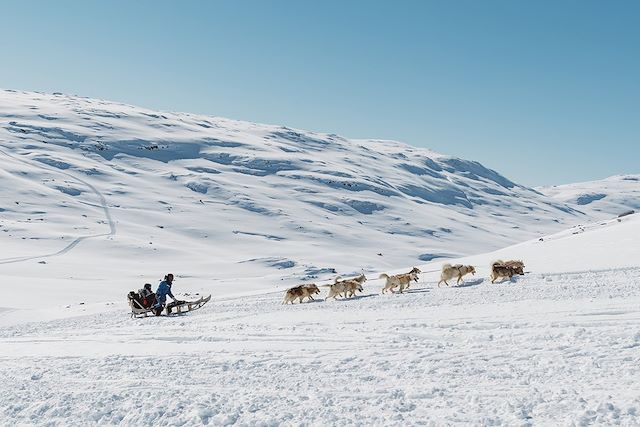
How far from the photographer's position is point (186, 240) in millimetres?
87125

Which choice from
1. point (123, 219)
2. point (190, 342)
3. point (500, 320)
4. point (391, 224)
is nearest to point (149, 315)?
point (190, 342)

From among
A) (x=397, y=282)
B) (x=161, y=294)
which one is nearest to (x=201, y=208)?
(x=161, y=294)

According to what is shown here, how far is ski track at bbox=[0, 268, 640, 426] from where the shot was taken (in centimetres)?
713

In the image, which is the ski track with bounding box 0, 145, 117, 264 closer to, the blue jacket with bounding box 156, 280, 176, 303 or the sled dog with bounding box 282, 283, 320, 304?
the blue jacket with bounding box 156, 280, 176, 303

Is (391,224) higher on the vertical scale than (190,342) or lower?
higher

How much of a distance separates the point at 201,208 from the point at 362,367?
106741 mm

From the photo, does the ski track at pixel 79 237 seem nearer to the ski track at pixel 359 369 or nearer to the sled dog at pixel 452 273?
the sled dog at pixel 452 273

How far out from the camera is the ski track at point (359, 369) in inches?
281

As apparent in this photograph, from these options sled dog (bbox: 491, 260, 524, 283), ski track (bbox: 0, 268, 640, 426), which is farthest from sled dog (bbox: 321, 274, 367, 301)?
sled dog (bbox: 491, 260, 524, 283)

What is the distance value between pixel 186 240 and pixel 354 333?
7820 cm

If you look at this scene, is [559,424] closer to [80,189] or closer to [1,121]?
[80,189]

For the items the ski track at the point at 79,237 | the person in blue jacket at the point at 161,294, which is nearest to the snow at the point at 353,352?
the person in blue jacket at the point at 161,294

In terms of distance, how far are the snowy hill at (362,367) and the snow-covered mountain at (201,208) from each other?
37817 mm

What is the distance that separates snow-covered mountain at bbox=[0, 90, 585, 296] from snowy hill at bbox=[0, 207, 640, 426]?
3782 centimetres
